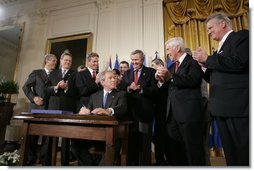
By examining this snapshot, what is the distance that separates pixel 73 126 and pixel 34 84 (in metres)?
1.72

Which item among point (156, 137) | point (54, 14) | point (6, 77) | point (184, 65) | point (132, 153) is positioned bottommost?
point (132, 153)

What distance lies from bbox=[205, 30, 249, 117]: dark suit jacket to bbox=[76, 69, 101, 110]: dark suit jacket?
4.88ft

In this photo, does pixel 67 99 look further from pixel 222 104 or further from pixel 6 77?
pixel 6 77

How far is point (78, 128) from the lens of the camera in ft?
5.30

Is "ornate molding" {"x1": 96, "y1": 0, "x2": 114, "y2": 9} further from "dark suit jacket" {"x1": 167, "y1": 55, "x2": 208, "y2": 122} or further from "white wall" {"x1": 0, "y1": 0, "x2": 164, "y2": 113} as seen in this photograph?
"dark suit jacket" {"x1": 167, "y1": 55, "x2": 208, "y2": 122}

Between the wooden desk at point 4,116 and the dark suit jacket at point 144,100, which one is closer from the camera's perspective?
the dark suit jacket at point 144,100

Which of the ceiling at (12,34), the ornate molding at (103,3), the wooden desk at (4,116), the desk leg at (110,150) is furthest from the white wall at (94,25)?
the desk leg at (110,150)

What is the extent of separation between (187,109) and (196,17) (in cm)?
307

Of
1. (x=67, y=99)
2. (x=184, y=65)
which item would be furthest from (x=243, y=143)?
(x=67, y=99)

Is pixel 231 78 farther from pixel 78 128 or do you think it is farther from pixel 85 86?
pixel 85 86

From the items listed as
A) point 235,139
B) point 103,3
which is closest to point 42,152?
point 235,139

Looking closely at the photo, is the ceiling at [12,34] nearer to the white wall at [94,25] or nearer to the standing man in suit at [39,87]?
the white wall at [94,25]

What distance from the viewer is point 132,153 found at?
242cm

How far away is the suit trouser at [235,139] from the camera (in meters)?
1.42
